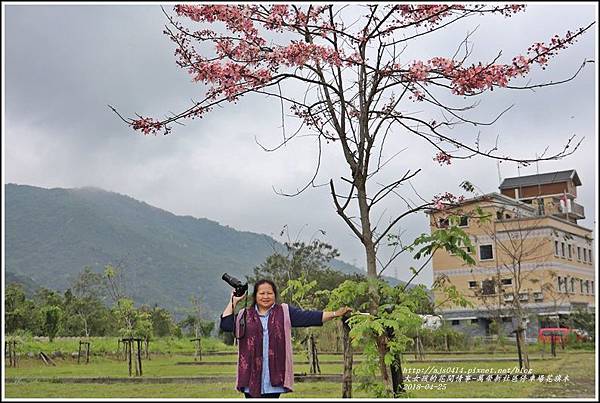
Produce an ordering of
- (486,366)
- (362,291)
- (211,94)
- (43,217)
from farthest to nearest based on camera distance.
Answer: (43,217), (486,366), (211,94), (362,291)

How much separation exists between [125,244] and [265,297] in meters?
85.8

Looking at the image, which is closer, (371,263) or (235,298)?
(235,298)

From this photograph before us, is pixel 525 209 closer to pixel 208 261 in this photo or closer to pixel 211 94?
pixel 211 94

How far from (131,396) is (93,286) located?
2190cm

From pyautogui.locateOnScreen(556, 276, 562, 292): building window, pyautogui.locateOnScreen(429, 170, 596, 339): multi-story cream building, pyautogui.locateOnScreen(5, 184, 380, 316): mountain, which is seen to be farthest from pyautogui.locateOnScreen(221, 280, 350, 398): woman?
pyautogui.locateOnScreen(5, 184, 380, 316): mountain

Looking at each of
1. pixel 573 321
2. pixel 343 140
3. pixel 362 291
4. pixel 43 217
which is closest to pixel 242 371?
pixel 362 291

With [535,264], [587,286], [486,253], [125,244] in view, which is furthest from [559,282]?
[125,244]

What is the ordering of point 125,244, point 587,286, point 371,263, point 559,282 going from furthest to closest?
1. point 125,244
2. point 587,286
3. point 559,282
4. point 371,263

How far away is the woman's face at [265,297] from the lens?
3689 mm

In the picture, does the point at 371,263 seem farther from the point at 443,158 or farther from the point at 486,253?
the point at 486,253

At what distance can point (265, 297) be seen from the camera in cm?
369

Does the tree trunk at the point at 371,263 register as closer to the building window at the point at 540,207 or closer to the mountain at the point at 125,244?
the building window at the point at 540,207

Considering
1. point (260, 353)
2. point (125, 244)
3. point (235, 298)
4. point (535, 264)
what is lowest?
point (260, 353)

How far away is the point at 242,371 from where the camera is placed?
143 inches
